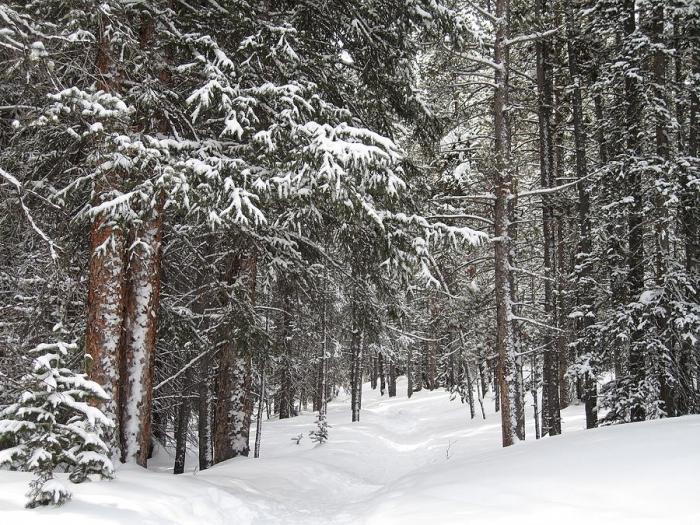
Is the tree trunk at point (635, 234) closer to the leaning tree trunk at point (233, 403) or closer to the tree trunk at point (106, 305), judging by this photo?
the leaning tree trunk at point (233, 403)

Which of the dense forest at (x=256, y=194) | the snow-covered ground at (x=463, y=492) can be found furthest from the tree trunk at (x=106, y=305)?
the snow-covered ground at (x=463, y=492)

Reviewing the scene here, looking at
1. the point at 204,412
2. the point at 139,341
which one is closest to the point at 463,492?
the point at 139,341

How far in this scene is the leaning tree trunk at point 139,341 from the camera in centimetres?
776

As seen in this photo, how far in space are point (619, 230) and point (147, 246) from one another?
11075 mm

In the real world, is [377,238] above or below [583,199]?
below

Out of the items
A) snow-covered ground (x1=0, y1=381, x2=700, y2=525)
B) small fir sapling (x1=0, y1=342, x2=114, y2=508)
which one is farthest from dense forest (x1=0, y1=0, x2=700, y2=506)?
snow-covered ground (x1=0, y1=381, x2=700, y2=525)

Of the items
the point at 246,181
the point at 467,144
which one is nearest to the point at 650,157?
the point at 467,144

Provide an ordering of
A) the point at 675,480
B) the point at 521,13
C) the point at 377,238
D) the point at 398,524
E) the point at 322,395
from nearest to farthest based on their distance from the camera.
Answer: the point at 675,480 < the point at 398,524 < the point at 377,238 < the point at 521,13 < the point at 322,395

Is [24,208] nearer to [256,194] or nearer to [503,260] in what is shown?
[256,194]

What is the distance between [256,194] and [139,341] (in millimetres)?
2972

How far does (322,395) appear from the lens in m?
21.8

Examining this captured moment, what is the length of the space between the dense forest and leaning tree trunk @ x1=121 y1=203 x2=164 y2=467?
1.3 inches

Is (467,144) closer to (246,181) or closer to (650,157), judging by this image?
(650,157)

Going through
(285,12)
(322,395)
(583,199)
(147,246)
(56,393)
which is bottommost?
(322,395)
